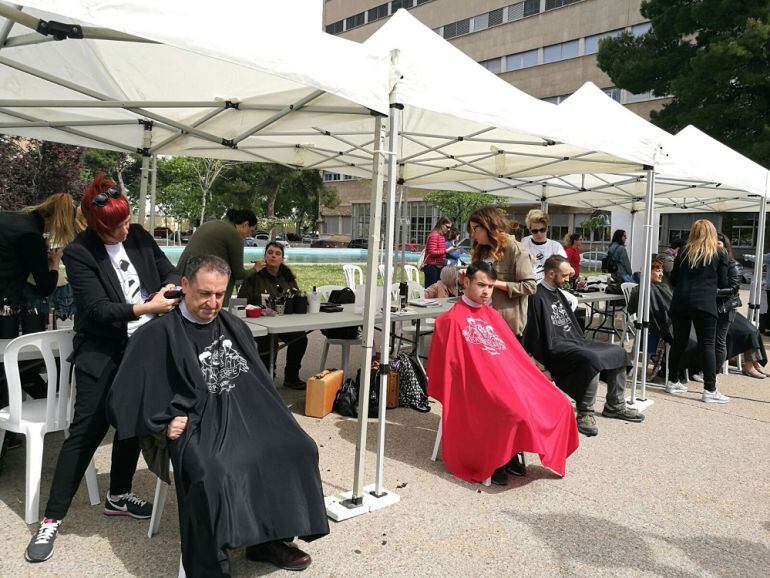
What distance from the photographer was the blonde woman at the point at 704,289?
6000 millimetres

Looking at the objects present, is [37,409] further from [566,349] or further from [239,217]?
[566,349]

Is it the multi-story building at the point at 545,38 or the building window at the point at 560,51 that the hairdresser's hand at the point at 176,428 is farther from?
the building window at the point at 560,51

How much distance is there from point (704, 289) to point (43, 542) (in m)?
5.74

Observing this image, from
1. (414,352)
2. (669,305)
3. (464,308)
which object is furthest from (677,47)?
(464,308)

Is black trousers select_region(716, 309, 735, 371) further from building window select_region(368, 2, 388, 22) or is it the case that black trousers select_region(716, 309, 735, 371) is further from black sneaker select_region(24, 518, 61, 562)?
building window select_region(368, 2, 388, 22)

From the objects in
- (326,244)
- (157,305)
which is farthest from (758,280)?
(326,244)

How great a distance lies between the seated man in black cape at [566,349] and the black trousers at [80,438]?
3.18 metres

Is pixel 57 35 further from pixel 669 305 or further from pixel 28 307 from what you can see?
pixel 669 305

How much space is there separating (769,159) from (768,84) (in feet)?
6.68

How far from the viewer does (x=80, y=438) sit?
2.83 m

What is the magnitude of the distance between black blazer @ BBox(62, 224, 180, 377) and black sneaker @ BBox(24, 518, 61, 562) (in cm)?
68

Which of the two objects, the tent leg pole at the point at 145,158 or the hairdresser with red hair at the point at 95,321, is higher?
the tent leg pole at the point at 145,158

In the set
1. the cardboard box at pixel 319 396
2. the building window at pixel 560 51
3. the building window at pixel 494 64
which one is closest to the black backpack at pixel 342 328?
the cardboard box at pixel 319 396

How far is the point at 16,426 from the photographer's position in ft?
9.98
